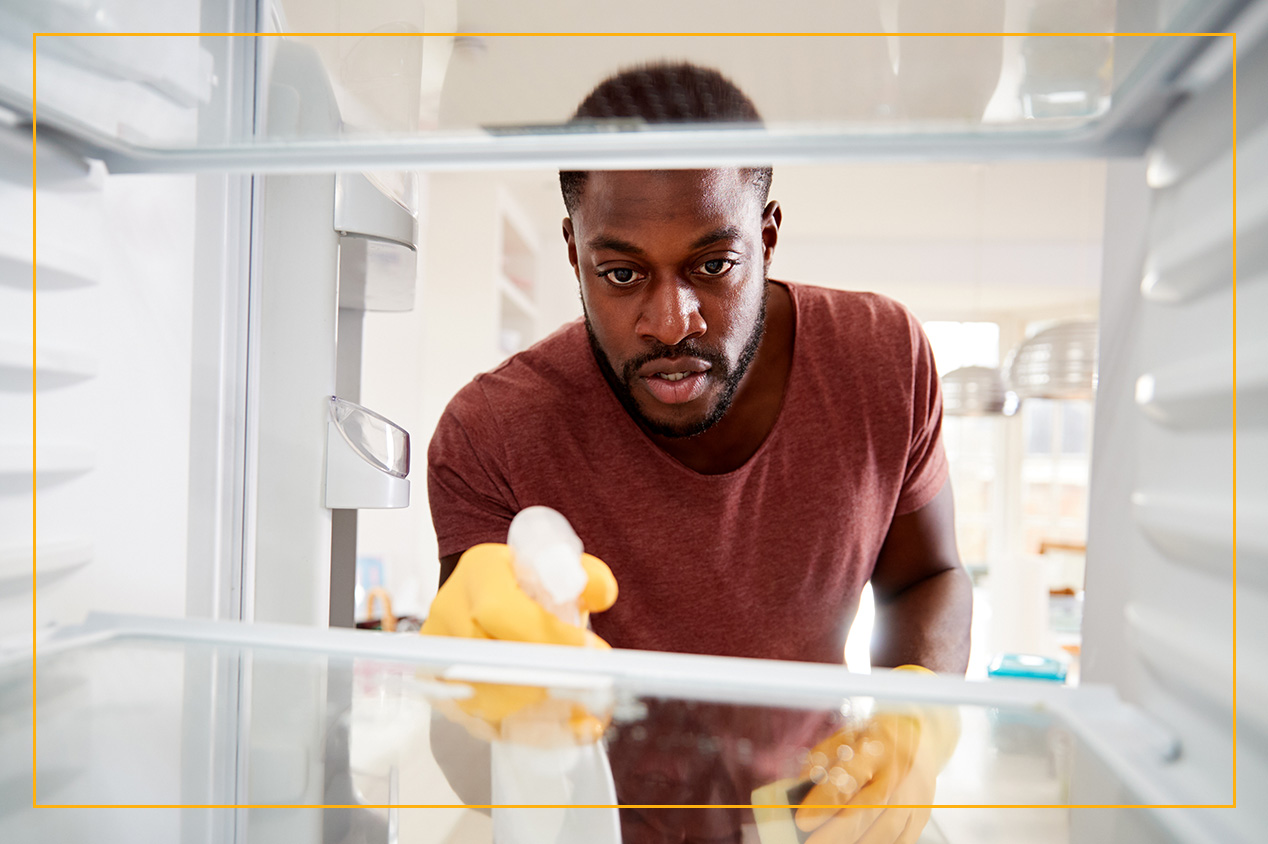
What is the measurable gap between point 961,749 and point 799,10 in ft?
1.33

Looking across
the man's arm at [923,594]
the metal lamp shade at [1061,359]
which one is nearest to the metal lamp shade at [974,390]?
the metal lamp shade at [1061,359]

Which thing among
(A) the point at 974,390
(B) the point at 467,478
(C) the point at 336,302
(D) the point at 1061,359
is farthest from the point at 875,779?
(A) the point at 974,390

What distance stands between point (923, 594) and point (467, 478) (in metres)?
0.74

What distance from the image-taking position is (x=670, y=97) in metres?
0.45

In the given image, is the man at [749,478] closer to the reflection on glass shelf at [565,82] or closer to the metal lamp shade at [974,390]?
the reflection on glass shelf at [565,82]

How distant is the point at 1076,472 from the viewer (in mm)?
6285

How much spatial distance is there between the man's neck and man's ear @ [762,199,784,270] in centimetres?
10

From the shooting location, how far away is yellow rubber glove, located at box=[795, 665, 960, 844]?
0.43 meters

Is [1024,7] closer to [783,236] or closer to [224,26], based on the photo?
[224,26]

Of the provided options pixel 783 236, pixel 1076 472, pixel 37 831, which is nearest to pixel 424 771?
pixel 37 831

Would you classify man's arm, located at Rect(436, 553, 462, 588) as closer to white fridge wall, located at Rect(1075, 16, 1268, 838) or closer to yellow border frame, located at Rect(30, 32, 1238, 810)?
yellow border frame, located at Rect(30, 32, 1238, 810)

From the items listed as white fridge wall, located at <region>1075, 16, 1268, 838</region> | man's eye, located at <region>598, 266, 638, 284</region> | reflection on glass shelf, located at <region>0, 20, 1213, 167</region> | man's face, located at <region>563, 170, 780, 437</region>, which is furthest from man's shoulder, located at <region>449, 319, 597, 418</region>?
white fridge wall, located at <region>1075, 16, 1268, 838</region>

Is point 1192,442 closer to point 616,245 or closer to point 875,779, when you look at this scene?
point 875,779

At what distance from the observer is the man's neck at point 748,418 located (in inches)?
50.2
